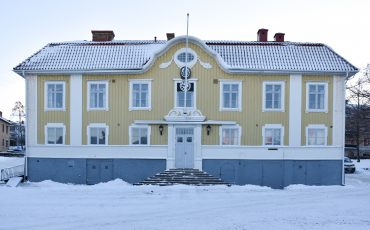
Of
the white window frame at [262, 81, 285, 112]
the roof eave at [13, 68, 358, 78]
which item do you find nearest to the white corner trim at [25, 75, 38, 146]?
the roof eave at [13, 68, 358, 78]

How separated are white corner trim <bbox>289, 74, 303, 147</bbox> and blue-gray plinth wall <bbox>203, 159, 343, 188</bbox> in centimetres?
140

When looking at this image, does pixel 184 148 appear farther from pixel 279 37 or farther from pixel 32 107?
pixel 279 37

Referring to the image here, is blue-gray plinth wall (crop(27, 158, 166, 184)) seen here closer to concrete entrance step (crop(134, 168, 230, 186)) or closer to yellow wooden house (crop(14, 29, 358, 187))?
yellow wooden house (crop(14, 29, 358, 187))

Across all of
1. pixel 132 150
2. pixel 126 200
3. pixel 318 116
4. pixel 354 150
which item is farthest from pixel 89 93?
Answer: pixel 354 150

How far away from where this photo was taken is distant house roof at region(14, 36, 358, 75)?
76.3 feet

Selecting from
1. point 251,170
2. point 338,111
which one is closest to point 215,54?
point 251,170

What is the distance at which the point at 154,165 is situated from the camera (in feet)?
Result: 77.0

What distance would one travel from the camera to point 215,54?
23.3 meters

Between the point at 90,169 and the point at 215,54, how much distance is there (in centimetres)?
1036

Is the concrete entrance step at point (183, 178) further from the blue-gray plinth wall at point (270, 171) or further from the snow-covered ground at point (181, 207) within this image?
the snow-covered ground at point (181, 207)

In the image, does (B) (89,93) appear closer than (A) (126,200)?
No

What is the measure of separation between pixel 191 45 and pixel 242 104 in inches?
188

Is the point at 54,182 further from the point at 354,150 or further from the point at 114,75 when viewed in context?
the point at 354,150

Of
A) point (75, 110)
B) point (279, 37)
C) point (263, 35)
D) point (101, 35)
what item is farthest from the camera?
point (101, 35)
